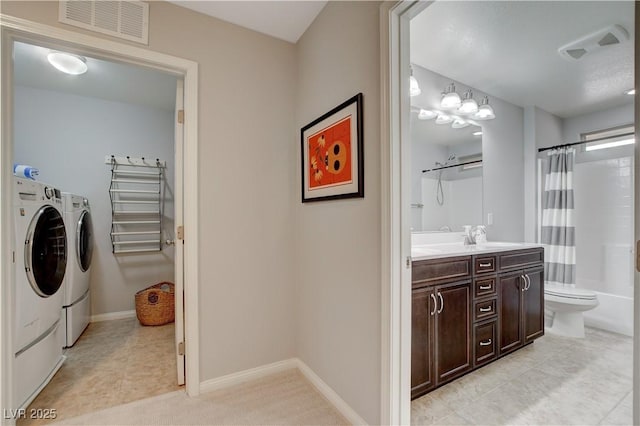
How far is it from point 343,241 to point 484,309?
1219 mm

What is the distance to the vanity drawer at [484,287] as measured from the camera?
79.8 inches

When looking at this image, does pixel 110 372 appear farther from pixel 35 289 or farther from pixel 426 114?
pixel 426 114

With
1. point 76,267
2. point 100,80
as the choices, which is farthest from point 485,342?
point 100,80

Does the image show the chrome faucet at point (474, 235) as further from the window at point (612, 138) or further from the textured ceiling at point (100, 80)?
the textured ceiling at point (100, 80)

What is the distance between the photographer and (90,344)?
2.65 m

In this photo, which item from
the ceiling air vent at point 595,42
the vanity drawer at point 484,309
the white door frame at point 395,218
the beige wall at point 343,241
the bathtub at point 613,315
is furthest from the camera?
the bathtub at point 613,315

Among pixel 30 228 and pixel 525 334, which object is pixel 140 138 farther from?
pixel 525 334

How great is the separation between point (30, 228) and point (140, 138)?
6.55 ft

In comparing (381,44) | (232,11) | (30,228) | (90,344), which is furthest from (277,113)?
(90,344)

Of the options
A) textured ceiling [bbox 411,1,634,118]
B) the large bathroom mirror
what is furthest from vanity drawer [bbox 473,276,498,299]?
textured ceiling [bbox 411,1,634,118]

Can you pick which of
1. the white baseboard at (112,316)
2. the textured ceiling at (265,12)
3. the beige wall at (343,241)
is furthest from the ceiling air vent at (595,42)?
the white baseboard at (112,316)

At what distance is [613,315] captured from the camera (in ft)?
10.1

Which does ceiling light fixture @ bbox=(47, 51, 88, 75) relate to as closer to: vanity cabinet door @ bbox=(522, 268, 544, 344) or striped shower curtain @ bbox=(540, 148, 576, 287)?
vanity cabinet door @ bbox=(522, 268, 544, 344)

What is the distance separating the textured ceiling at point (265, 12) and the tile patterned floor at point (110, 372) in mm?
2514
